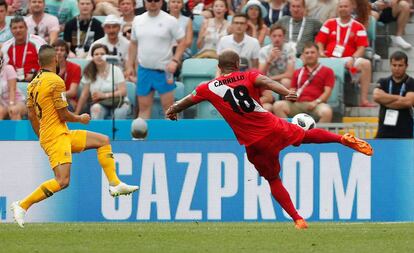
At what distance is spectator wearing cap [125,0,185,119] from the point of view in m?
18.2

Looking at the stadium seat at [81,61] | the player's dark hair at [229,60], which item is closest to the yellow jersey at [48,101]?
the player's dark hair at [229,60]

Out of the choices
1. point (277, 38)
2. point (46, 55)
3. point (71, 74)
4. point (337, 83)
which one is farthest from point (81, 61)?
point (46, 55)

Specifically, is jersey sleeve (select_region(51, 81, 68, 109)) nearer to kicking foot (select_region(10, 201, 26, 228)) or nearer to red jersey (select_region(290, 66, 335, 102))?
kicking foot (select_region(10, 201, 26, 228))

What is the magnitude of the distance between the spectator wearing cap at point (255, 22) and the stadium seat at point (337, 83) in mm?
1060

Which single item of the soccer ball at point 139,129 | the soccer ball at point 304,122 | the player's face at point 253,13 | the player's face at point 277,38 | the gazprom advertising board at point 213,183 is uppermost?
the player's face at point 253,13

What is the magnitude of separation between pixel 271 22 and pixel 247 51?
156 centimetres

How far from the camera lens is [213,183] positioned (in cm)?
1617

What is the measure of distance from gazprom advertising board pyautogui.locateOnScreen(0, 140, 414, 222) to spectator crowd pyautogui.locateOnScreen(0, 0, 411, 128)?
4.91ft

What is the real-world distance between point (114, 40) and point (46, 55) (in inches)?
240

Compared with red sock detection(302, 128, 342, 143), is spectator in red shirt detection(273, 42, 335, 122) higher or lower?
lower

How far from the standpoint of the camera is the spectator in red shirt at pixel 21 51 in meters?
18.4

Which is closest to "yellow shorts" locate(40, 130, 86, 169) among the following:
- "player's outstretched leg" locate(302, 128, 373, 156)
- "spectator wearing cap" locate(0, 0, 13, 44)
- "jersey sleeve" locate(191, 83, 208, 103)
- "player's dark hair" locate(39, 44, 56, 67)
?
"player's dark hair" locate(39, 44, 56, 67)

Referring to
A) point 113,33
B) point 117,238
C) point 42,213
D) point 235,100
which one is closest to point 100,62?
point 113,33

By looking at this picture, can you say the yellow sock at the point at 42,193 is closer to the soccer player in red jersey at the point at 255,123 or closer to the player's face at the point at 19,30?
the soccer player in red jersey at the point at 255,123
